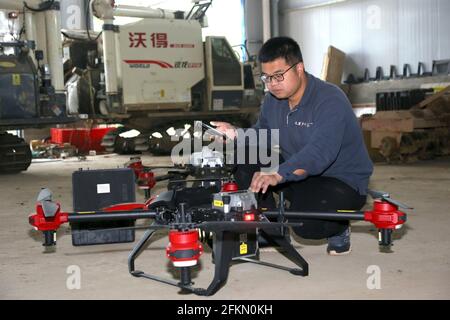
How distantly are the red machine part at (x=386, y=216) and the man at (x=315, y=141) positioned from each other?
0.31 metres

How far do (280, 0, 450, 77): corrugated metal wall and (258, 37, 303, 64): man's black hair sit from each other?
9661 mm

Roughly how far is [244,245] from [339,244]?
66 centimetres

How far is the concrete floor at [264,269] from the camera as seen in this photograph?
2.37m

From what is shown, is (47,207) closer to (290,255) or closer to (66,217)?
(66,217)

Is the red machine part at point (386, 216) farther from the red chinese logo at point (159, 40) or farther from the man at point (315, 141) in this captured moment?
the red chinese logo at point (159, 40)

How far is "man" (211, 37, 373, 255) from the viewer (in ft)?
8.47

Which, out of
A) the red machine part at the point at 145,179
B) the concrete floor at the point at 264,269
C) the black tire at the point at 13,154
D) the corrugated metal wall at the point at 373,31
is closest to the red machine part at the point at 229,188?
the concrete floor at the point at 264,269

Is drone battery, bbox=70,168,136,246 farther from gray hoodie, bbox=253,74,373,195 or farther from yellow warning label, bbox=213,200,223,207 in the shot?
yellow warning label, bbox=213,200,223,207

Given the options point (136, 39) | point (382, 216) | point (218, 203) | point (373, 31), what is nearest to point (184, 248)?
point (218, 203)

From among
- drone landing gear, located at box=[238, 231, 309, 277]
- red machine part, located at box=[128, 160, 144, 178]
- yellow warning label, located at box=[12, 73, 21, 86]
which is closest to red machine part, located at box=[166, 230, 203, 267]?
drone landing gear, located at box=[238, 231, 309, 277]

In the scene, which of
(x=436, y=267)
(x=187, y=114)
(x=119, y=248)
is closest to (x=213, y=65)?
(x=187, y=114)

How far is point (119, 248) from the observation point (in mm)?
3271

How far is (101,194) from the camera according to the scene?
345 cm
